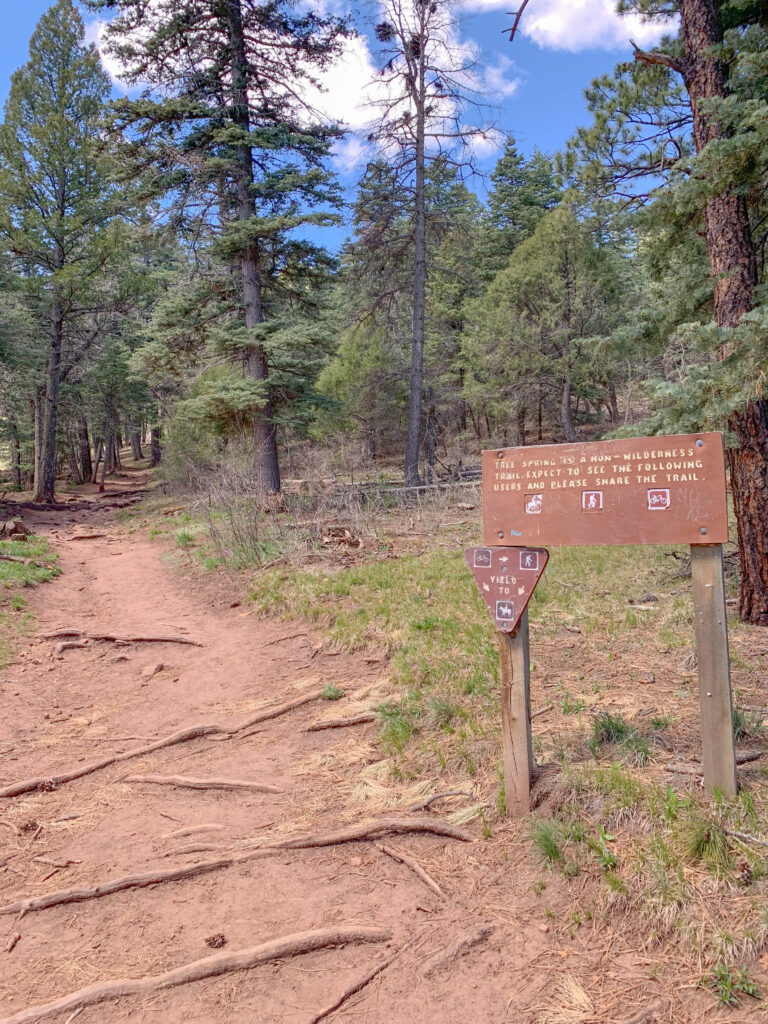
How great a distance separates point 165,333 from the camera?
17406 millimetres

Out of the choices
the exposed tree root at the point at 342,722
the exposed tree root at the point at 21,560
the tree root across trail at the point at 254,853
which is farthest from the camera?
the exposed tree root at the point at 21,560

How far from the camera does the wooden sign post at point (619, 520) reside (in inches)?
119

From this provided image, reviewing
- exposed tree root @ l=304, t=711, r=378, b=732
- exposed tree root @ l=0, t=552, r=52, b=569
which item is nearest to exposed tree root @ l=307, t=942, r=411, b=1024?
exposed tree root @ l=304, t=711, r=378, b=732

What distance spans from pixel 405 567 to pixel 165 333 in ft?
38.1

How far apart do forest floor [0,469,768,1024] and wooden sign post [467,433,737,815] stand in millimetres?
397

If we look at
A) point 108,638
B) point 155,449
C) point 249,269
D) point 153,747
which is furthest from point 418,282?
point 155,449

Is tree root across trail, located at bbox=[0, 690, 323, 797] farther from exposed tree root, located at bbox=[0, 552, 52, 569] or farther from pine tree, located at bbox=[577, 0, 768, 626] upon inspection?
exposed tree root, located at bbox=[0, 552, 52, 569]

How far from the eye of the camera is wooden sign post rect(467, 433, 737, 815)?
303cm

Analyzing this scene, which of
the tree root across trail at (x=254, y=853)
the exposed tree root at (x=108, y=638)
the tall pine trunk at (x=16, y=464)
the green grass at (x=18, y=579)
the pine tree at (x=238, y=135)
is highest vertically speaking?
the pine tree at (x=238, y=135)

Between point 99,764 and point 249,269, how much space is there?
14800 mm

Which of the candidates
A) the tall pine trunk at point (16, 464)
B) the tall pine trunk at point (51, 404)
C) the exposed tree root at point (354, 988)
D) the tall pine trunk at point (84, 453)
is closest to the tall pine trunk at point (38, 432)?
the tall pine trunk at point (51, 404)

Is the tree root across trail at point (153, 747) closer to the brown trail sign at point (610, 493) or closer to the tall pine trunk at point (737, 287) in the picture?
the brown trail sign at point (610, 493)

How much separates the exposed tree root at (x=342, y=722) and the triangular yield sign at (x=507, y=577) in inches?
83.1

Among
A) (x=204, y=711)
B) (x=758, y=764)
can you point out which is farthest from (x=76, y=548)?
(x=758, y=764)
